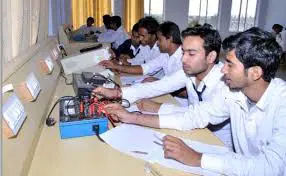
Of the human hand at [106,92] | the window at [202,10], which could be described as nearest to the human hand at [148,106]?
the human hand at [106,92]

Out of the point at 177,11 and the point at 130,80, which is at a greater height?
the point at 177,11

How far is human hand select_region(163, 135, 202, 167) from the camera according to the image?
93 centimetres

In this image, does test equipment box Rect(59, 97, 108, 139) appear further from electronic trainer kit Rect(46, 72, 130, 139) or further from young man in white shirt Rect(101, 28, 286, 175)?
young man in white shirt Rect(101, 28, 286, 175)

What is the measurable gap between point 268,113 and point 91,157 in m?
0.66

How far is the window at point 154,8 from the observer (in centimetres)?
730

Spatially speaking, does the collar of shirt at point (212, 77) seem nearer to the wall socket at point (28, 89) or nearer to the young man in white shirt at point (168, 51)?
the young man in white shirt at point (168, 51)

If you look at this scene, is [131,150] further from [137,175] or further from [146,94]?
[146,94]

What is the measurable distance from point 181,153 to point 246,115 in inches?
14.9

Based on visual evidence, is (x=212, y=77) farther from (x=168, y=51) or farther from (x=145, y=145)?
(x=168, y=51)

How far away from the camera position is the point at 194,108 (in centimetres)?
132

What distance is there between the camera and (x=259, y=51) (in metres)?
1.03

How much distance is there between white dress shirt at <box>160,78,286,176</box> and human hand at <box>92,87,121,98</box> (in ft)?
1.39

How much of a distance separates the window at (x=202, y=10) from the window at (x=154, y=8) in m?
0.77

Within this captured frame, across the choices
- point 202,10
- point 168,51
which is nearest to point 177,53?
point 168,51
